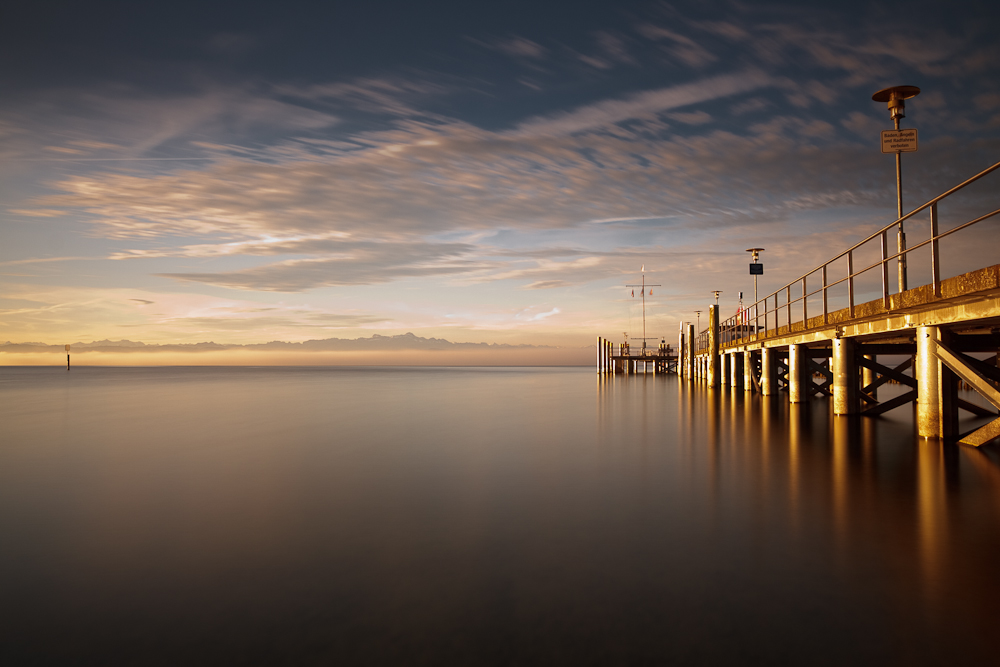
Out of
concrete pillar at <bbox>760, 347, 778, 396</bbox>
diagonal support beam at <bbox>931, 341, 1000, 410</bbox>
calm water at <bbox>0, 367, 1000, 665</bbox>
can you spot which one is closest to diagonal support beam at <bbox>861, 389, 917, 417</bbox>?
calm water at <bbox>0, 367, 1000, 665</bbox>

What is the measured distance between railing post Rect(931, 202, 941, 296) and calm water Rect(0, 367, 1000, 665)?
8.49 ft

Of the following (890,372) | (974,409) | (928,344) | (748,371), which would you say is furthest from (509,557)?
(748,371)

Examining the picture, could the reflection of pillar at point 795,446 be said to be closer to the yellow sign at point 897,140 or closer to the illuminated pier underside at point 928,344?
the illuminated pier underside at point 928,344

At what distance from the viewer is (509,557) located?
534cm

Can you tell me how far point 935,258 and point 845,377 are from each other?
21.2ft

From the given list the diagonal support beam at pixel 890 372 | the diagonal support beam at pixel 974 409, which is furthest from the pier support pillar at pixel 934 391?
the diagonal support beam at pixel 974 409

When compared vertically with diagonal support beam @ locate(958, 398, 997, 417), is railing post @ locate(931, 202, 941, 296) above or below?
above

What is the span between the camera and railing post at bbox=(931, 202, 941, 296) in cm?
955

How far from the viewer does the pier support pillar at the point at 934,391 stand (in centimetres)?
1037

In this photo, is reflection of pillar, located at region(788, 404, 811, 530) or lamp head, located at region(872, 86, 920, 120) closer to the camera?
reflection of pillar, located at region(788, 404, 811, 530)

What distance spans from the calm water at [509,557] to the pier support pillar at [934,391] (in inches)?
21.2

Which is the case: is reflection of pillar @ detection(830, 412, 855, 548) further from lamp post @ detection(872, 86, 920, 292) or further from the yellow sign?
the yellow sign

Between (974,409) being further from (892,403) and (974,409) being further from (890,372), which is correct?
(892,403)

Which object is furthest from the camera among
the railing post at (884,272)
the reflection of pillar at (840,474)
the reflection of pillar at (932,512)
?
the railing post at (884,272)
